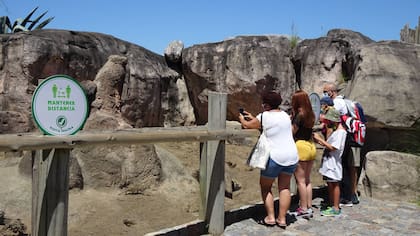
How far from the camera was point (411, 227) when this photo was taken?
4.98 metres

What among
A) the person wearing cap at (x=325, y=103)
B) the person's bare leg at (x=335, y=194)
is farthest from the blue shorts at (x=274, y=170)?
the person wearing cap at (x=325, y=103)

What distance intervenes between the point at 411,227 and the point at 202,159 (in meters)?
2.54

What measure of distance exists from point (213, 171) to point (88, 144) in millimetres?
1556

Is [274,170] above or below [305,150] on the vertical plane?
below

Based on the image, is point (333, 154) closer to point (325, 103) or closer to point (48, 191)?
point (325, 103)

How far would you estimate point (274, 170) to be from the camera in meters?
4.48

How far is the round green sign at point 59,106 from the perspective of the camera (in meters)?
2.97

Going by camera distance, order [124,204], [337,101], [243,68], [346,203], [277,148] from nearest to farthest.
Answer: [277,148] < [337,101] < [346,203] < [124,204] < [243,68]

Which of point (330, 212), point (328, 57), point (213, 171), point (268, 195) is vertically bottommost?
point (330, 212)

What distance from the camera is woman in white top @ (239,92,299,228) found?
444 centimetres

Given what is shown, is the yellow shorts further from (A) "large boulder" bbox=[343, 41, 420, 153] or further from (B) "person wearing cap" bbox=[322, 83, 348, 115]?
(A) "large boulder" bbox=[343, 41, 420, 153]

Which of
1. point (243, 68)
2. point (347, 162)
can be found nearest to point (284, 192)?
point (347, 162)

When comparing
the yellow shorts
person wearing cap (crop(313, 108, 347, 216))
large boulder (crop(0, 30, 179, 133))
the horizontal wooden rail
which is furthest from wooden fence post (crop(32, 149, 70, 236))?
large boulder (crop(0, 30, 179, 133))

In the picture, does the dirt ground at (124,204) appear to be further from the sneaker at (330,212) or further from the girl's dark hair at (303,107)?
the girl's dark hair at (303,107)
